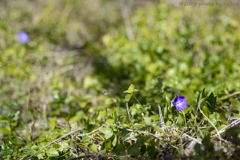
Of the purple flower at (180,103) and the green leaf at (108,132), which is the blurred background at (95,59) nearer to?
the purple flower at (180,103)

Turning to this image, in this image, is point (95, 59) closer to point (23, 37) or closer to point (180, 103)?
point (23, 37)

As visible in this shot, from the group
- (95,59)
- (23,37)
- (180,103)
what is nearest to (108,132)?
(180,103)

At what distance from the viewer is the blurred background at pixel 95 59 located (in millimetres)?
1667

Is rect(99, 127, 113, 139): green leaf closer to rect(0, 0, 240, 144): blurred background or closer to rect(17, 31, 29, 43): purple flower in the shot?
rect(0, 0, 240, 144): blurred background

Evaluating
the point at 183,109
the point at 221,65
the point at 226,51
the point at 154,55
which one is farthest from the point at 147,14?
the point at 183,109

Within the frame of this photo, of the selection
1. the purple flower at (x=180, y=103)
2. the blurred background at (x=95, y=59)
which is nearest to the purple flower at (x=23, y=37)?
the blurred background at (x=95, y=59)

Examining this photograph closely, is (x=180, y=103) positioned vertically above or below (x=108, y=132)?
above

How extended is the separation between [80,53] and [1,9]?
5.83 feet

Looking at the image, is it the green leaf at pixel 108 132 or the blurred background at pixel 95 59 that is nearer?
the green leaf at pixel 108 132

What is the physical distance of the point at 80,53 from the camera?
2803mm

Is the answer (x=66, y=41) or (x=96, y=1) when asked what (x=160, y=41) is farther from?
(x=96, y=1)

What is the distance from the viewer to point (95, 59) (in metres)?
2.65

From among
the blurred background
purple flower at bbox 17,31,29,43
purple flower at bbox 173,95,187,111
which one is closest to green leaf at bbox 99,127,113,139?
the blurred background

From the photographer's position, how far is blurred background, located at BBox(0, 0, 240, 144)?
5.47 ft
